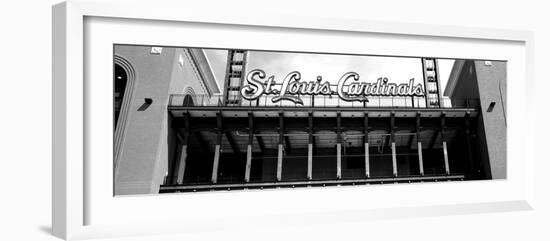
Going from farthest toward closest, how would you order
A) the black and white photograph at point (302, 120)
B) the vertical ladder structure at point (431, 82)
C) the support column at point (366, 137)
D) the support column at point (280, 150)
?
the support column at point (366, 137), the support column at point (280, 150), the vertical ladder structure at point (431, 82), the black and white photograph at point (302, 120)

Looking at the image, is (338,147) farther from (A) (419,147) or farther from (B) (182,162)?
(B) (182,162)

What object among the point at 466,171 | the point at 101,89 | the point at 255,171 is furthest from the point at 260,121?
the point at 101,89

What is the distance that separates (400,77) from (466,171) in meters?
5.35

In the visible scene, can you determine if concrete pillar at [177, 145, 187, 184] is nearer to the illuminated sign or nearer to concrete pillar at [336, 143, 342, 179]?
the illuminated sign

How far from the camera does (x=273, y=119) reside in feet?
102

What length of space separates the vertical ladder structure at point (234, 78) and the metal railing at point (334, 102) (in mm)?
92

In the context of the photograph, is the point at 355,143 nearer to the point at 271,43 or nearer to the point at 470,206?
the point at 470,206

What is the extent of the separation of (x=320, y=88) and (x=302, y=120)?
119 inches

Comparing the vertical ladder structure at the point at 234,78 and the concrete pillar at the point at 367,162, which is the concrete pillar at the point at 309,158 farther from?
the vertical ladder structure at the point at 234,78

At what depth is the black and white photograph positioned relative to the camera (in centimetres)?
2311

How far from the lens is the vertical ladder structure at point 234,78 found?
25.0 meters

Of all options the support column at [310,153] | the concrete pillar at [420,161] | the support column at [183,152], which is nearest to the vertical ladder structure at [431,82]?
the concrete pillar at [420,161]

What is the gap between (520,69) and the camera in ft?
72.8

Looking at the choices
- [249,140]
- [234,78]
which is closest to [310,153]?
[249,140]
